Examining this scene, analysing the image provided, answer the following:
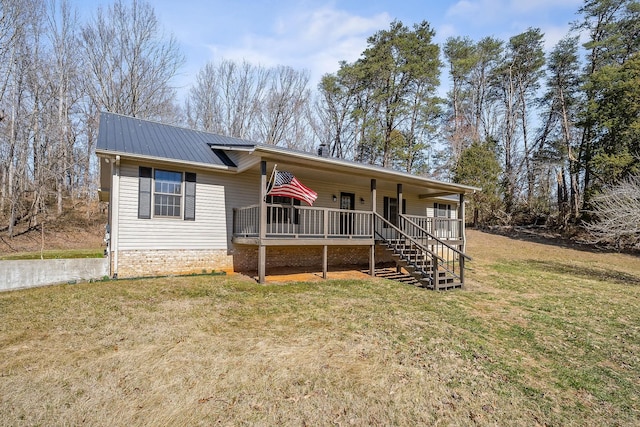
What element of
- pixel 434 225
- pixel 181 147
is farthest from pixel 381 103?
pixel 181 147

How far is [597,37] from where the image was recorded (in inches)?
899

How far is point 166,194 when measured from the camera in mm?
9383

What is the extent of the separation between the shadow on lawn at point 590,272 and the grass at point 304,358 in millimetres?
6208

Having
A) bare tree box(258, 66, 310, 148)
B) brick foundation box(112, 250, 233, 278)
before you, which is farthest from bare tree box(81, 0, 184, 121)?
brick foundation box(112, 250, 233, 278)

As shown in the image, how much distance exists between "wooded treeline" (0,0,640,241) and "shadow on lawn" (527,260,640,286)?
22.9 feet

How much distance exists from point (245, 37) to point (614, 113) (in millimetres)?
22767

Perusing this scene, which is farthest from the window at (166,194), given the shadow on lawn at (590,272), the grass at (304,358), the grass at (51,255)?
the shadow on lawn at (590,272)

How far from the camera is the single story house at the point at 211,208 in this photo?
877cm

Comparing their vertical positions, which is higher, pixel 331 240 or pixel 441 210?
pixel 441 210

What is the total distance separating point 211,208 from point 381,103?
758 inches

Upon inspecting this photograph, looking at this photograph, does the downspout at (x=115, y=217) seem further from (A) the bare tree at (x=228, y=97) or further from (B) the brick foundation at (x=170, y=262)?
(A) the bare tree at (x=228, y=97)

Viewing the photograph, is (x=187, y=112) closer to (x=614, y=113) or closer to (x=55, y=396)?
(x=55, y=396)

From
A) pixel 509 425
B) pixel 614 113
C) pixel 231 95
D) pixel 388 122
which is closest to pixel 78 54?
pixel 231 95

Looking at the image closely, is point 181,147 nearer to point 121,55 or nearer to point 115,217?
point 115,217
